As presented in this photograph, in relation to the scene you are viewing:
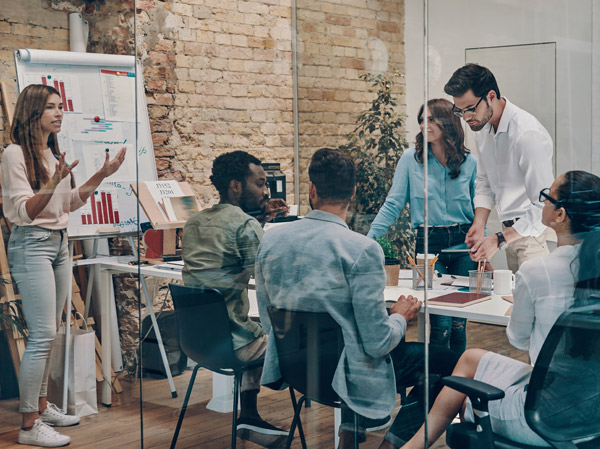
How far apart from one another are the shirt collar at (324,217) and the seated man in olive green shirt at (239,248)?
0.23 meters

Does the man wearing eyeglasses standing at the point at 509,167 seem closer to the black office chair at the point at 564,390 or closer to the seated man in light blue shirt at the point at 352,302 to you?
the black office chair at the point at 564,390

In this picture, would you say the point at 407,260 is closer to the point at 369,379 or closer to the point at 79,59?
the point at 369,379

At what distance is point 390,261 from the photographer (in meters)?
2.68

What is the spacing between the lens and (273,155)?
3023 millimetres

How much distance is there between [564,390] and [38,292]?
8.23ft

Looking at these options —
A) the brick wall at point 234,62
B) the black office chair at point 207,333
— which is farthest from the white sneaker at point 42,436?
the brick wall at point 234,62

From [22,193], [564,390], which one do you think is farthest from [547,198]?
[22,193]

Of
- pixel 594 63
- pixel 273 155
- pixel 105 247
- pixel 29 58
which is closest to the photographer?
pixel 594 63

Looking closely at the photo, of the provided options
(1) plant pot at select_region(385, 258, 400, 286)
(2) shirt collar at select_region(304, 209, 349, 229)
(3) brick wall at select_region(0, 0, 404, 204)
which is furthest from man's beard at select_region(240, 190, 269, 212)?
(1) plant pot at select_region(385, 258, 400, 286)

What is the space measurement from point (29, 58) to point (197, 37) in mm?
953

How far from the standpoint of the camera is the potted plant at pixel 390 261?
2641mm

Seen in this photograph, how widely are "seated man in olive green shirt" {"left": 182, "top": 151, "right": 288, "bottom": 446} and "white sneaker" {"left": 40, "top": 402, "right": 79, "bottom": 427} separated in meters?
1.06

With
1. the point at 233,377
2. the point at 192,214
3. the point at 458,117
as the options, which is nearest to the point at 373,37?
the point at 458,117

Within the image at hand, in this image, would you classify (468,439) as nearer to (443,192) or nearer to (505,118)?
A: (443,192)
